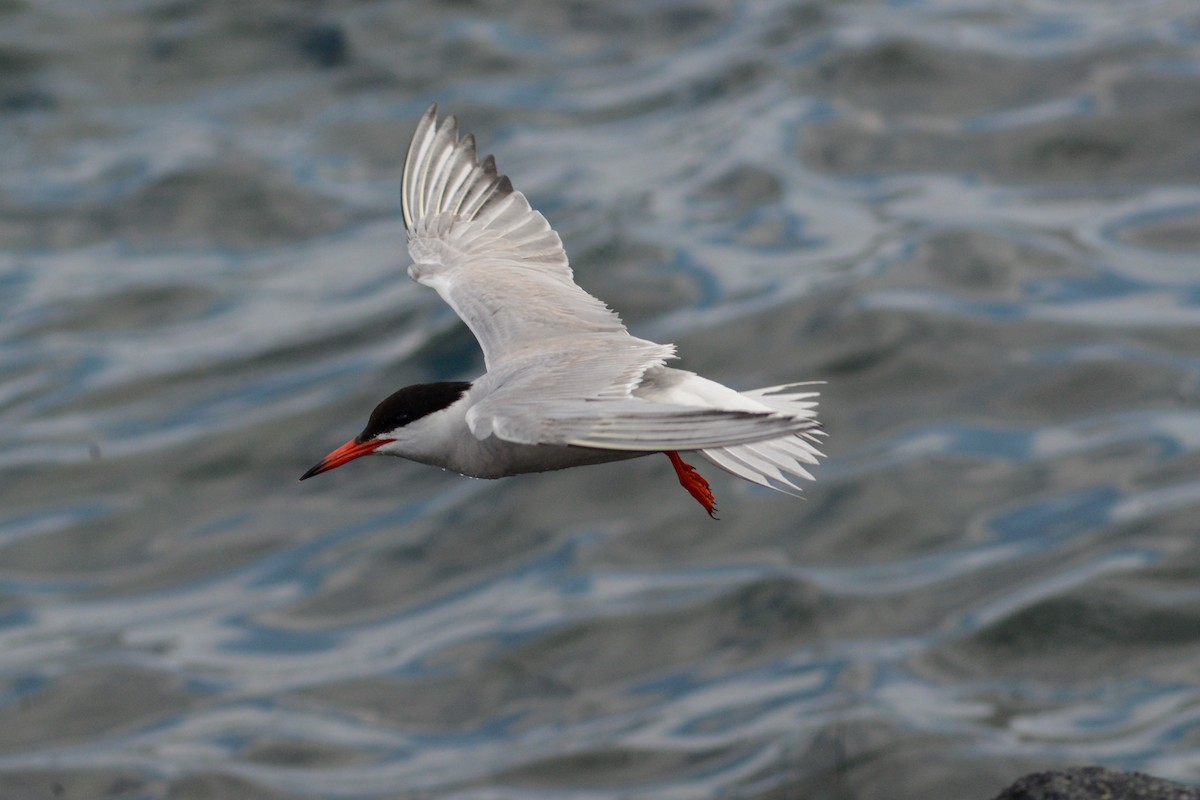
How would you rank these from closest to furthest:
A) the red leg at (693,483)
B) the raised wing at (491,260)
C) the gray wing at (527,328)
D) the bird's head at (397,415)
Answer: the gray wing at (527,328) < the bird's head at (397,415) < the red leg at (693,483) < the raised wing at (491,260)

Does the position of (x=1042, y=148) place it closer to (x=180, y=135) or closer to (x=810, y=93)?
(x=810, y=93)

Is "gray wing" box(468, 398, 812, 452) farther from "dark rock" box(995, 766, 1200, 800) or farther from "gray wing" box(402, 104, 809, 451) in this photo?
"dark rock" box(995, 766, 1200, 800)

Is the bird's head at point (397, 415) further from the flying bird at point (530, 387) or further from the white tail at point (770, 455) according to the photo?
the white tail at point (770, 455)

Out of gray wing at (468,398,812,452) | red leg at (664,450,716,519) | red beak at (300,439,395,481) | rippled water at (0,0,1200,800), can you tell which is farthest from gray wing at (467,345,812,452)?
rippled water at (0,0,1200,800)

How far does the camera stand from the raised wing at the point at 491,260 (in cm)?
558

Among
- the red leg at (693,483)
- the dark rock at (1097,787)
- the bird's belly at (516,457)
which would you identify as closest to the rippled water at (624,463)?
the red leg at (693,483)

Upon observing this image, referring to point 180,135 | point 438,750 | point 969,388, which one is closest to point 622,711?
point 438,750

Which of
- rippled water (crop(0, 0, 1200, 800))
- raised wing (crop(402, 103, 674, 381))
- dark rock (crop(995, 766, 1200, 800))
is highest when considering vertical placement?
raised wing (crop(402, 103, 674, 381))

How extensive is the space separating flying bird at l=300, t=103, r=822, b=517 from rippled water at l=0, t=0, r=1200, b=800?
185 inches

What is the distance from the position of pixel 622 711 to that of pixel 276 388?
5.06 m

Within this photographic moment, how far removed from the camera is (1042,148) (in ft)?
53.5

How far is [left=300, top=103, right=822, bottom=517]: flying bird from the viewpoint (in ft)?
14.2

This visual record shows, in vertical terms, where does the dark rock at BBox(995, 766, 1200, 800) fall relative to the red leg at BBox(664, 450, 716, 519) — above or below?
below

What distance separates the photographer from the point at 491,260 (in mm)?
6324
